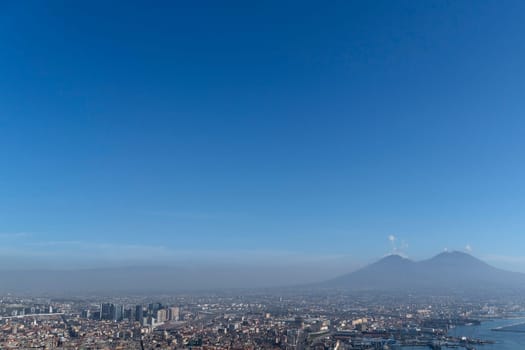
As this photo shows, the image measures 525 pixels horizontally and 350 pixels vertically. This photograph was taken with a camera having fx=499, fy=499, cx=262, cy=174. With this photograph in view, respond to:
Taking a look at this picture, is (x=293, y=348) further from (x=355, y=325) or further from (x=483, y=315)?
(x=483, y=315)

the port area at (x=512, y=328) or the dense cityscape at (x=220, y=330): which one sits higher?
the dense cityscape at (x=220, y=330)

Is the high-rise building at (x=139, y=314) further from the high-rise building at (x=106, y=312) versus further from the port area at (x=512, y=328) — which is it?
the port area at (x=512, y=328)

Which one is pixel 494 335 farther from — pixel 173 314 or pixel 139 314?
pixel 139 314

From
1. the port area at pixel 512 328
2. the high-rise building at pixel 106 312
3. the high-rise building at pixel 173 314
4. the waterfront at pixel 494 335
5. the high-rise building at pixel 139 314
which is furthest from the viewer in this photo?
the high-rise building at pixel 173 314

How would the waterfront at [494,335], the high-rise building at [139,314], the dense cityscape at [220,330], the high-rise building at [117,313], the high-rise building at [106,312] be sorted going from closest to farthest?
the dense cityscape at [220,330] → the waterfront at [494,335] → the high-rise building at [139,314] → the high-rise building at [117,313] → the high-rise building at [106,312]

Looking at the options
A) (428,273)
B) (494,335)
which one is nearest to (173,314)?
(494,335)

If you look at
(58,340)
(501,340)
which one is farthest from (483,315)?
(58,340)

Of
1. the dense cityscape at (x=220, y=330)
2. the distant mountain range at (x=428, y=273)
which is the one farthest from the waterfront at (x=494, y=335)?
the distant mountain range at (x=428, y=273)
